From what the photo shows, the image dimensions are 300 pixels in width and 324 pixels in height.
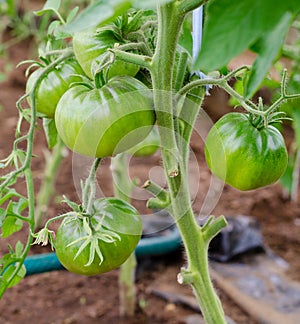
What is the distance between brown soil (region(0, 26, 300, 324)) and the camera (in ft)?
6.08

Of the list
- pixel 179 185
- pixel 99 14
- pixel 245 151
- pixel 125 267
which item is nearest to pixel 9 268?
pixel 179 185

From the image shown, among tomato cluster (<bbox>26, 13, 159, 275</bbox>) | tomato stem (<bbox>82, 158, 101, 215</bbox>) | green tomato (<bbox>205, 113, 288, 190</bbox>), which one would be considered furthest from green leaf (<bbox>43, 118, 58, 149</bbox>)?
green tomato (<bbox>205, 113, 288, 190</bbox>)

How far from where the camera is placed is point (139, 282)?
208 cm

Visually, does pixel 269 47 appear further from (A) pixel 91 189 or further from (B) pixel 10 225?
(B) pixel 10 225

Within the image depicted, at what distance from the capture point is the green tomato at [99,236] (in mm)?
763

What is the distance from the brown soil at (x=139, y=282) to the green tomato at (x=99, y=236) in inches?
24.3

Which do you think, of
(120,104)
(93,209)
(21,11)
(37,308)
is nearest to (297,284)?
(37,308)

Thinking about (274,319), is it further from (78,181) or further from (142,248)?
(78,181)

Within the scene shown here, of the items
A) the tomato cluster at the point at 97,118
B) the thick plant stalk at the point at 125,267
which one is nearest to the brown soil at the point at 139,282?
the thick plant stalk at the point at 125,267

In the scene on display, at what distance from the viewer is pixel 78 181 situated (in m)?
0.81

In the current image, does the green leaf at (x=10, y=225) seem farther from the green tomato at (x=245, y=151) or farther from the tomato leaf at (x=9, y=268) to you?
the green tomato at (x=245, y=151)

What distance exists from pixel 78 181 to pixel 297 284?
142 centimetres

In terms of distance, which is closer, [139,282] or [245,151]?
[245,151]

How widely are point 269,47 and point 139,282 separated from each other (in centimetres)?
175
